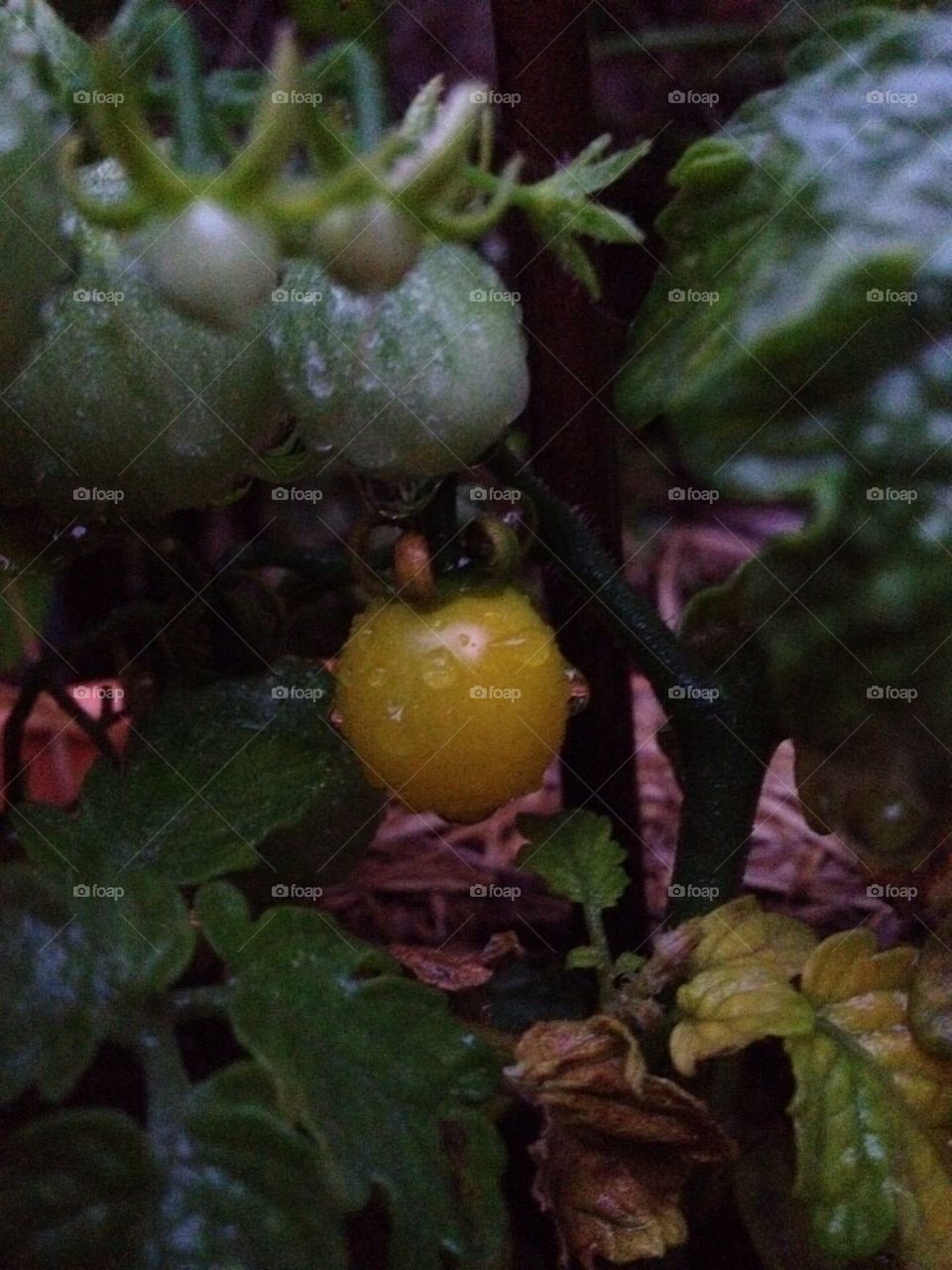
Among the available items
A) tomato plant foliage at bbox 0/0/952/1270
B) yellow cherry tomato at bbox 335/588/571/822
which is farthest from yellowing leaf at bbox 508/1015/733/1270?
yellow cherry tomato at bbox 335/588/571/822

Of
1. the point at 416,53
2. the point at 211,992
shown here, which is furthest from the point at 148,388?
the point at 416,53

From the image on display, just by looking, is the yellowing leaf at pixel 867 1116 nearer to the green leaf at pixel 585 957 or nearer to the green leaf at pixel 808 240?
the green leaf at pixel 585 957

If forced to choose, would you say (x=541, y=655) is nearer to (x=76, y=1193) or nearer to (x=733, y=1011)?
(x=733, y=1011)

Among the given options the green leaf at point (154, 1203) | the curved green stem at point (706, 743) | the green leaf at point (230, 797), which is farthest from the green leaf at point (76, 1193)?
the curved green stem at point (706, 743)

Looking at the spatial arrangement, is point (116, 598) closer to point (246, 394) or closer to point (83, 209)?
point (246, 394)

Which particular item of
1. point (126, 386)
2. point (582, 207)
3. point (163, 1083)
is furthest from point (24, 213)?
point (163, 1083)

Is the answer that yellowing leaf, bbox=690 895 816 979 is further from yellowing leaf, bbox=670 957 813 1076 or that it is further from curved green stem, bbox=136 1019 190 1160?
curved green stem, bbox=136 1019 190 1160
